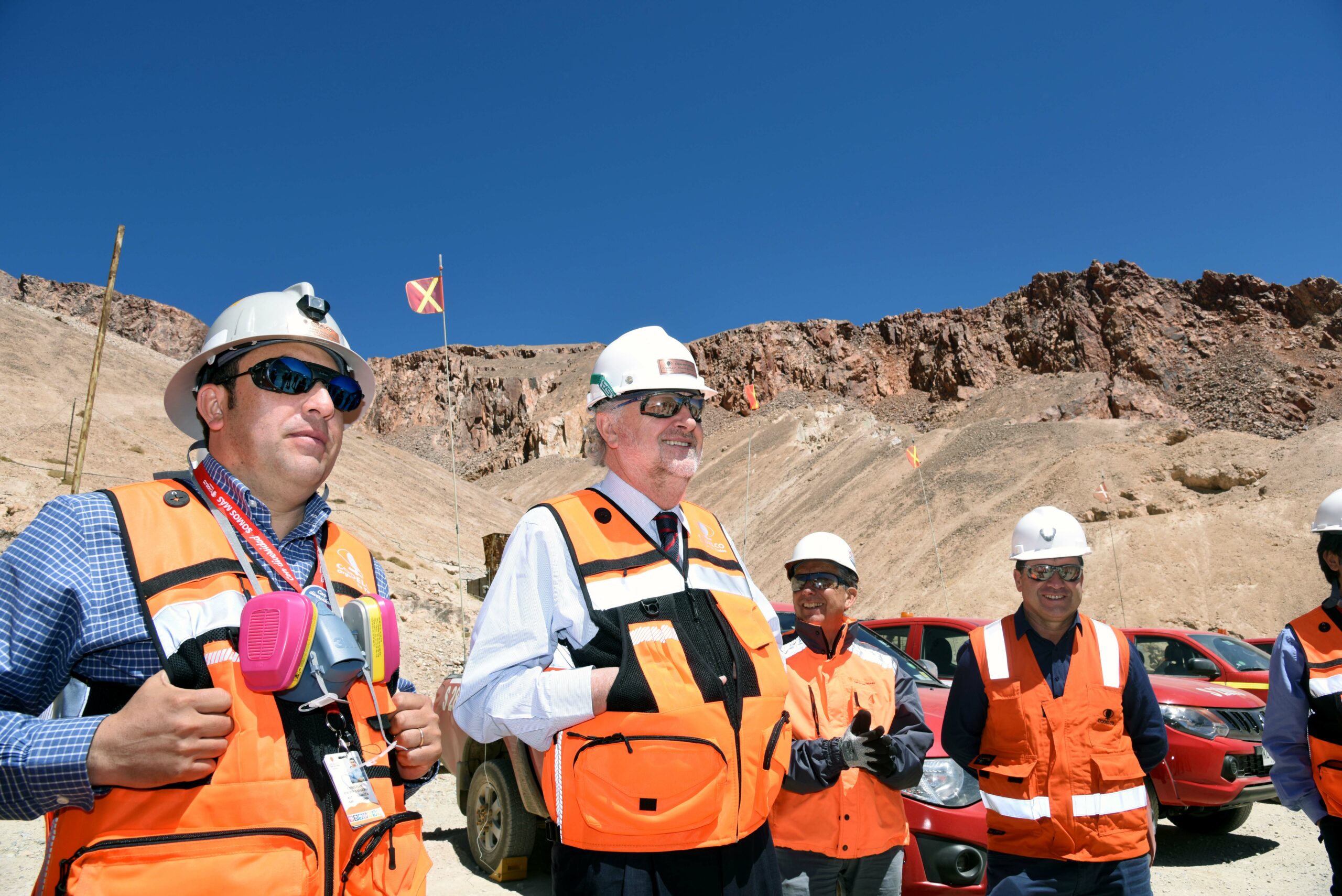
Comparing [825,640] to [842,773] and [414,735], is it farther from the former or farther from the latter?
[414,735]

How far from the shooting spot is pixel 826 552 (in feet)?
13.2

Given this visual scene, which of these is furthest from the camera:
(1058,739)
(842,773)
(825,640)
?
(825,640)

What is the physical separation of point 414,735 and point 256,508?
64cm

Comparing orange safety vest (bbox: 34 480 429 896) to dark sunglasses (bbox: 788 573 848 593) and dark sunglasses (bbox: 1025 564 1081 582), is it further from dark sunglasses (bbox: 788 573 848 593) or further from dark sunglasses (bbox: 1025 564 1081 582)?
dark sunglasses (bbox: 1025 564 1081 582)

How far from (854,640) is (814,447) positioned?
181 feet

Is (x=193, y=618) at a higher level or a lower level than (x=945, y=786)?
higher

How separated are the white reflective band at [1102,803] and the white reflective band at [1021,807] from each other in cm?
10

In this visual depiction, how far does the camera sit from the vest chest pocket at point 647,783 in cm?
217

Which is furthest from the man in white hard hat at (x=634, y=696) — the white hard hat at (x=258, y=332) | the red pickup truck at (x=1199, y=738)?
the red pickup truck at (x=1199, y=738)

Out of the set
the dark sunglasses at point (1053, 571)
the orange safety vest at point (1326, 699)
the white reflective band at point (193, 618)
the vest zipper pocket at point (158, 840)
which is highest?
the white reflective band at point (193, 618)

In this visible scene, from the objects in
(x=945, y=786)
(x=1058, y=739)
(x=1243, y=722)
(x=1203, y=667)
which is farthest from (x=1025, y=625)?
(x=1203, y=667)

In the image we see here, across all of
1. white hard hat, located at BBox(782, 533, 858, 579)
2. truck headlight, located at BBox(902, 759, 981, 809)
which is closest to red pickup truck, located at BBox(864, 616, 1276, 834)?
truck headlight, located at BBox(902, 759, 981, 809)

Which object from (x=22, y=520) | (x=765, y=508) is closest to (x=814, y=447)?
(x=765, y=508)

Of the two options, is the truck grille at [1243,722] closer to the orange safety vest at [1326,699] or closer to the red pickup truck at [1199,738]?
the red pickup truck at [1199,738]
